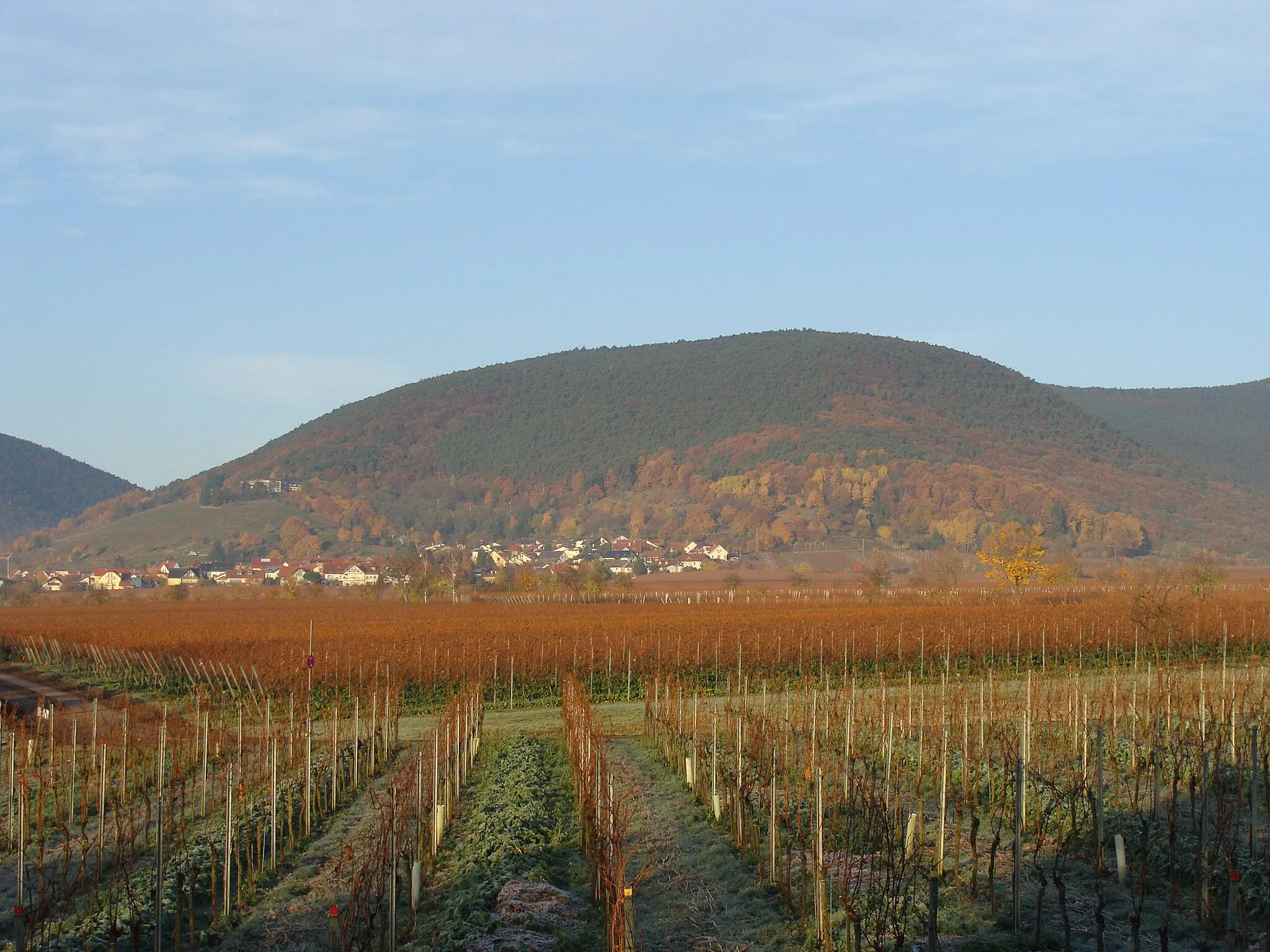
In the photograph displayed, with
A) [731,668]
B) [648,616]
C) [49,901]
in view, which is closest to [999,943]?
[49,901]

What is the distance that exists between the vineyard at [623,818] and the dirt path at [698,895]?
7cm

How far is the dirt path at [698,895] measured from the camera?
33.1 feet

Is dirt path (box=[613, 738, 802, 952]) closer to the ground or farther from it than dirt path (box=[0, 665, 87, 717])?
farther from it

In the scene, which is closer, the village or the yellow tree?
the yellow tree

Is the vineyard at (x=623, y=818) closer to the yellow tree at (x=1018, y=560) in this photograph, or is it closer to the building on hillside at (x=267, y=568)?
the yellow tree at (x=1018, y=560)

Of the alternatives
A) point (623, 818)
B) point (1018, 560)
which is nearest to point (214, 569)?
point (1018, 560)

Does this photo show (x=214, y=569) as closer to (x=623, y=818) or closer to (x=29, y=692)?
(x=29, y=692)

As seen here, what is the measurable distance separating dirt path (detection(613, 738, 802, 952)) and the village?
119m

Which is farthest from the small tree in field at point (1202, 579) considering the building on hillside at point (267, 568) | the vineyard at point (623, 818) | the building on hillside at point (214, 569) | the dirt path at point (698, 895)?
the building on hillside at point (214, 569)

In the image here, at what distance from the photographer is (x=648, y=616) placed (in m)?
50.3

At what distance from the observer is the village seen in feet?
501

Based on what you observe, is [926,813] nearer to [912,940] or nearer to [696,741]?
[696,741]

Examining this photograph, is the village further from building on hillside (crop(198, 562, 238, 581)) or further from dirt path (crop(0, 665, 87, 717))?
dirt path (crop(0, 665, 87, 717))

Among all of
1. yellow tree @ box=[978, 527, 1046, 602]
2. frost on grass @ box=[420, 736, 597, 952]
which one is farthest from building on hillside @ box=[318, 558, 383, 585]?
frost on grass @ box=[420, 736, 597, 952]
